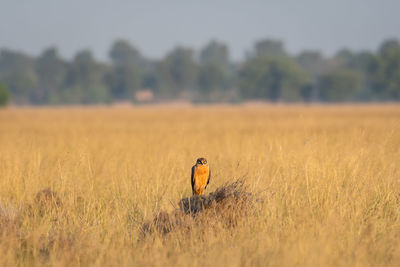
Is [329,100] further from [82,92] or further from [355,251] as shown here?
[355,251]

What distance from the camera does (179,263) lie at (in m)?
4.31

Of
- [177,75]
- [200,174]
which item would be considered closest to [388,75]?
[177,75]

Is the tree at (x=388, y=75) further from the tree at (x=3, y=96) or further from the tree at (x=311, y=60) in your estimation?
the tree at (x=311, y=60)

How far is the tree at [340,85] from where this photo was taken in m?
104

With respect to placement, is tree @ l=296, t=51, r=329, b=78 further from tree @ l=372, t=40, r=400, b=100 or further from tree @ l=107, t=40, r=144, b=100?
tree @ l=372, t=40, r=400, b=100

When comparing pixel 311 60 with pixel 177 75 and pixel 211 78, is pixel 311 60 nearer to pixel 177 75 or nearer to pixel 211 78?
pixel 177 75

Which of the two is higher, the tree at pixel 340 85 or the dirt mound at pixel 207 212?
the tree at pixel 340 85

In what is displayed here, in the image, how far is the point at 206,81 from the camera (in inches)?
4911

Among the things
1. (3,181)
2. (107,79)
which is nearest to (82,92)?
(107,79)

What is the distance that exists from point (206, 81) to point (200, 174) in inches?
4725

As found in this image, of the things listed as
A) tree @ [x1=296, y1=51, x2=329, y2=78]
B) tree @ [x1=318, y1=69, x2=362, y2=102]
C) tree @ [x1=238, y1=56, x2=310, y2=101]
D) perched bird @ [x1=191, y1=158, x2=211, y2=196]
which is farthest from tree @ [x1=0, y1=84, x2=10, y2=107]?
tree @ [x1=296, y1=51, x2=329, y2=78]

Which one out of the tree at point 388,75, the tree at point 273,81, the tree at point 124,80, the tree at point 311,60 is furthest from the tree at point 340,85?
the tree at point 311,60

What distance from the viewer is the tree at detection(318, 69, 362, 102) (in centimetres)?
10444

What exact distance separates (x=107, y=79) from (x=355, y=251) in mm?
129935
